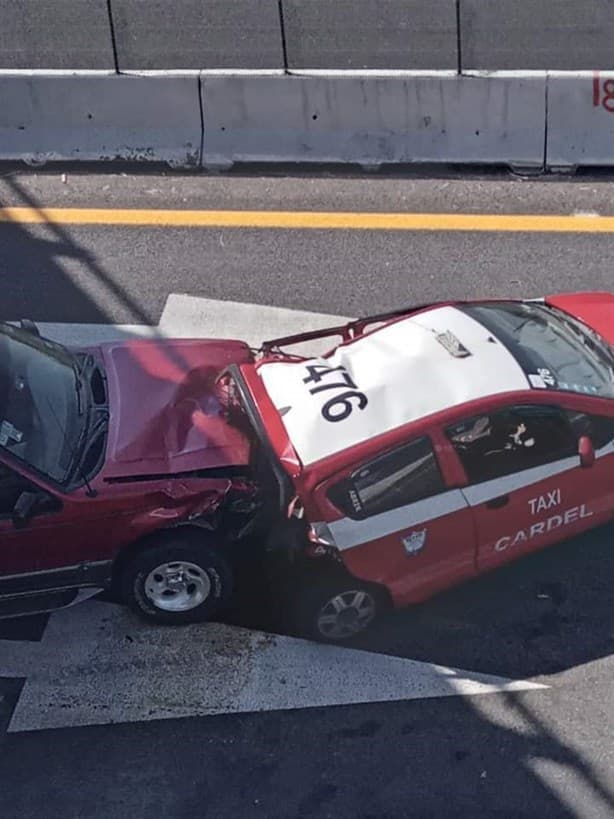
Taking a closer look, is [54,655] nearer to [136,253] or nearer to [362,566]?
[362,566]

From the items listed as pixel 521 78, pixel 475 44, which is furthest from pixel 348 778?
pixel 475 44

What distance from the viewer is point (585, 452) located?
7.94 meters

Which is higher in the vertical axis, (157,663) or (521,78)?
(521,78)

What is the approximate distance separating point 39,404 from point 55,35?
8.59 m

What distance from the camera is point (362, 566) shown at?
25.8 ft

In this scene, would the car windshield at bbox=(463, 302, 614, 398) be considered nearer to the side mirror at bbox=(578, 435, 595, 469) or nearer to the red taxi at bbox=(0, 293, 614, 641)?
the red taxi at bbox=(0, 293, 614, 641)

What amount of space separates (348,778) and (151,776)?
3.81 feet

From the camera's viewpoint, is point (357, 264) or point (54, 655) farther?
point (357, 264)

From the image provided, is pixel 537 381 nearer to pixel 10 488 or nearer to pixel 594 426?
pixel 594 426

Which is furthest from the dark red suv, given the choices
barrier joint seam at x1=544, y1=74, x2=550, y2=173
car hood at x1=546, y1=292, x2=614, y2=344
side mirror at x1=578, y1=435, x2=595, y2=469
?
barrier joint seam at x1=544, y1=74, x2=550, y2=173

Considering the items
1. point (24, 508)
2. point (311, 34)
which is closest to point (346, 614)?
point (24, 508)

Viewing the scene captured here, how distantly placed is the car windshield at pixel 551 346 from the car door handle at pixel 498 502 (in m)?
0.73

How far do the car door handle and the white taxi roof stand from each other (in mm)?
680

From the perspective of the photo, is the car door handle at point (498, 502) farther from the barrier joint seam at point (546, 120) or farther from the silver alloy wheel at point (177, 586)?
the barrier joint seam at point (546, 120)
